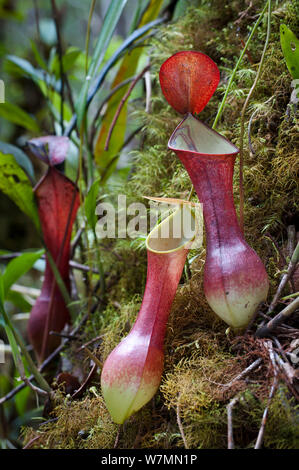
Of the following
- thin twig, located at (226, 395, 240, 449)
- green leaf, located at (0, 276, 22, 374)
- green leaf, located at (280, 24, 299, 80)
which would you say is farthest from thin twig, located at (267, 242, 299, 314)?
green leaf, located at (0, 276, 22, 374)

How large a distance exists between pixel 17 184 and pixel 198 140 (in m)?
0.51

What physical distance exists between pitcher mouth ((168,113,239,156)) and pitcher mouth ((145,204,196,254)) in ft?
0.35

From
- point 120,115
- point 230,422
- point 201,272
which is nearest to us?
point 230,422

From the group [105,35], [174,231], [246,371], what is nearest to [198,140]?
[174,231]

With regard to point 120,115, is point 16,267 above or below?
below

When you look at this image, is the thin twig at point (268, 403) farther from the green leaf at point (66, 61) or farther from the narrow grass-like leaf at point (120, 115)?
the green leaf at point (66, 61)

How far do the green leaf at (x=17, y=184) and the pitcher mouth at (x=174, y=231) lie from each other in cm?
44

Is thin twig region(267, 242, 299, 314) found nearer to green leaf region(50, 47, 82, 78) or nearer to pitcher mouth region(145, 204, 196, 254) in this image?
pitcher mouth region(145, 204, 196, 254)

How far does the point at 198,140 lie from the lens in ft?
2.27

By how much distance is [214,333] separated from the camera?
2.32 feet

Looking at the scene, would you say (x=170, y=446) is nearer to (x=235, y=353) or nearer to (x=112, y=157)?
(x=235, y=353)

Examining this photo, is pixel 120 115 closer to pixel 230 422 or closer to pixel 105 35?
pixel 105 35

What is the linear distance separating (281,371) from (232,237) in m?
0.22

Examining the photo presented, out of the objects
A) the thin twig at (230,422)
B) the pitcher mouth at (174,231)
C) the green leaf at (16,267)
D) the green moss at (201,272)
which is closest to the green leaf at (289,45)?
the green moss at (201,272)
